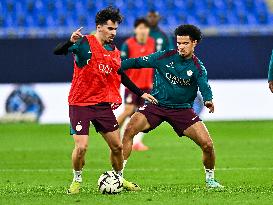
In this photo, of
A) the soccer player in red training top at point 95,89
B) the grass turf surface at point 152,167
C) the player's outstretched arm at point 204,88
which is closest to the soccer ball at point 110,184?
the grass turf surface at point 152,167

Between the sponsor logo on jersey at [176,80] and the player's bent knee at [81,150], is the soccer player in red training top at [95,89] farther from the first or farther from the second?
the sponsor logo on jersey at [176,80]

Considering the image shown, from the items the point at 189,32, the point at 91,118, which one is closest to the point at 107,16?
the point at 189,32

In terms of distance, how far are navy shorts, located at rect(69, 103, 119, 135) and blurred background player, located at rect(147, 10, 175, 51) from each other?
679 centimetres

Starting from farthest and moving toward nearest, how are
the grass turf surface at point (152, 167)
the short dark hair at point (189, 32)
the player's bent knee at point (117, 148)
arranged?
1. the short dark hair at point (189, 32)
2. the player's bent knee at point (117, 148)
3. the grass turf surface at point (152, 167)

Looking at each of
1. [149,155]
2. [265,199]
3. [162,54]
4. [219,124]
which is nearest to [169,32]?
[219,124]

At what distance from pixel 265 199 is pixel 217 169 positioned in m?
3.84

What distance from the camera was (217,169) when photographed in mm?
13117

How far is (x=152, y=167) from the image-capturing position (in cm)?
1347

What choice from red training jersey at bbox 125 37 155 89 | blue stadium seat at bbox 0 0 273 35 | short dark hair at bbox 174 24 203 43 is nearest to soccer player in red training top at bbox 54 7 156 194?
short dark hair at bbox 174 24 203 43

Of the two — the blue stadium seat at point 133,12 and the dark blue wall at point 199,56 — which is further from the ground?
the blue stadium seat at point 133,12

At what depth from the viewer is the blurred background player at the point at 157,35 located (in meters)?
16.9

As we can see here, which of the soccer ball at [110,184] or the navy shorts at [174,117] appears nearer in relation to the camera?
the soccer ball at [110,184]

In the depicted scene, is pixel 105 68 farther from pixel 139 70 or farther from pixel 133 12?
pixel 133 12

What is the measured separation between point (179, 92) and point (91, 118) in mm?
1164
